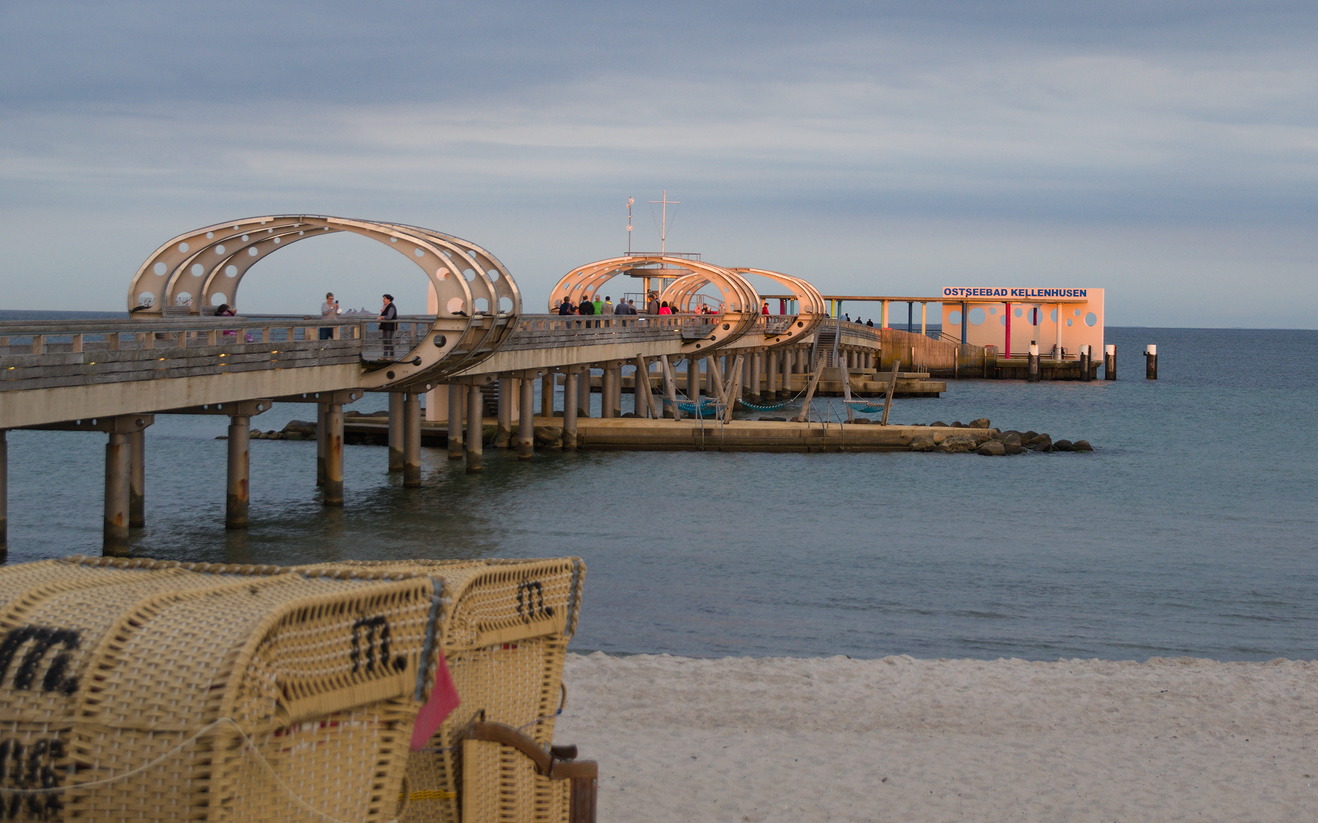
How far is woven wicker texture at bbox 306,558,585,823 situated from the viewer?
484 centimetres

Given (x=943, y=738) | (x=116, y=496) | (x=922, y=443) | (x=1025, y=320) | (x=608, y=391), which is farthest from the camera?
(x=1025, y=320)

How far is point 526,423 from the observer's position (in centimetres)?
3161

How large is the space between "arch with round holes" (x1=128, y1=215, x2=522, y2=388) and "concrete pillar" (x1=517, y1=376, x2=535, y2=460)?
8.20m

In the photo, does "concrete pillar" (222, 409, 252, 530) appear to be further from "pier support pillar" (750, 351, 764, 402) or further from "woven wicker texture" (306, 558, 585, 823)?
"pier support pillar" (750, 351, 764, 402)

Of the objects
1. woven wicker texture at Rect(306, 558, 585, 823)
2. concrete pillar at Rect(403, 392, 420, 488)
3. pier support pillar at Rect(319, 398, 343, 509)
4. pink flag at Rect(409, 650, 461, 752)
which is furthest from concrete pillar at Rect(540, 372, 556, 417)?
pink flag at Rect(409, 650, 461, 752)

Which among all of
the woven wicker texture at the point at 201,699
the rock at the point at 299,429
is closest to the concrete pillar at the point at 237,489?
the woven wicker texture at the point at 201,699

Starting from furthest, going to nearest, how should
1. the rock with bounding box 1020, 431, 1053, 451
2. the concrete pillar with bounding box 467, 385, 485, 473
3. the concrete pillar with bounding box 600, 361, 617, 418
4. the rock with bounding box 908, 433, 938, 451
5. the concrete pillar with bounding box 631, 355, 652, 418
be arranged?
1. the concrete pillar with bounding box 600, 361, 617, 418
2. the concrete pillar with bounding box 631, 355, 652, 418
3. the rock with bounding box 1020, 431, 1053, 451
4. the rock with bounding box 908, 433, 938, 451
5. the concrete pillar with bounding box 467, 385, 485, 473

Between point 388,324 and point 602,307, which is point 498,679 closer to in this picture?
point 388,324

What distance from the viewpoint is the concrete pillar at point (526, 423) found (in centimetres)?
3145

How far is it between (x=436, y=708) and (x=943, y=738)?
5.87m

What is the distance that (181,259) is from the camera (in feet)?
70.3

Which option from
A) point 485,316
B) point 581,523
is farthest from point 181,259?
point 581,523

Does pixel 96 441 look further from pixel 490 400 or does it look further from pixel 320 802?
pixel 320 802

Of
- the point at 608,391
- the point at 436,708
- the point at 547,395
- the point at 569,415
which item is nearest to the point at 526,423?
the point at 569,415
